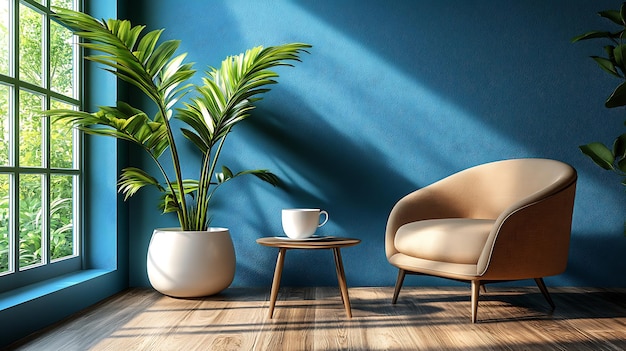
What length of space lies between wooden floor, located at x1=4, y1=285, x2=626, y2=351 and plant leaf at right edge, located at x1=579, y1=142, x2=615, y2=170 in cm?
64

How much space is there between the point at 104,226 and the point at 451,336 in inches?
70.4

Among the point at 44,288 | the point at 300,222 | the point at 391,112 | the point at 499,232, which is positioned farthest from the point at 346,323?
Answer: the point at 391,112

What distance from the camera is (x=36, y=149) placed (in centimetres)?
248

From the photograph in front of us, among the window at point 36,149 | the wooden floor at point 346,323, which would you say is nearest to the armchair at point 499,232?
the wooden floor at point 346,323

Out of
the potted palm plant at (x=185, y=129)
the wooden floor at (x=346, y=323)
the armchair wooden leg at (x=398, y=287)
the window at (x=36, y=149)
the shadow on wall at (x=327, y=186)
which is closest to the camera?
the wooden floor at (x=346, y=323)

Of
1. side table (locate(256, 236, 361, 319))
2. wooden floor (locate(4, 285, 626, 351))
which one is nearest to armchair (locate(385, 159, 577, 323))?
wooden floor (locate(4, 285, 626, 351))

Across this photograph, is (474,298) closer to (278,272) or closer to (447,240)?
(447,240)

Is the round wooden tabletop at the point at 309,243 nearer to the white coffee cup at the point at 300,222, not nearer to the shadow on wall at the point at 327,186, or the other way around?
the white coffee cup at the point at 300,222

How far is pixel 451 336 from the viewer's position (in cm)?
216

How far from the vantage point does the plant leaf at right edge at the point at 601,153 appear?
9.02 ft

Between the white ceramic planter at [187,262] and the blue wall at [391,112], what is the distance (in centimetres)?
43

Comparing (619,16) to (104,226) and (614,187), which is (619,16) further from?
(104,226)

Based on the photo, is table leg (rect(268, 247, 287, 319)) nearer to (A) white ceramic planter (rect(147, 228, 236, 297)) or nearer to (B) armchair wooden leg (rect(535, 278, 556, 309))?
(A) white ceramic planter (rect(147, 228, 236, 297))

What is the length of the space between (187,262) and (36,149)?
2.61 ft
